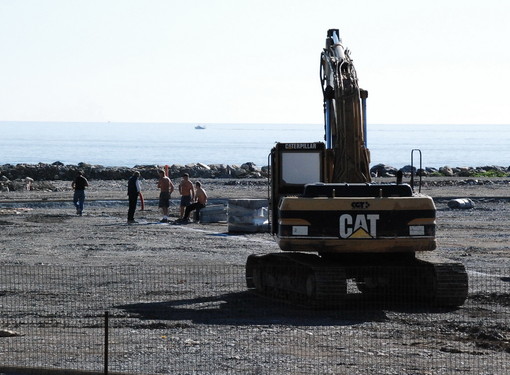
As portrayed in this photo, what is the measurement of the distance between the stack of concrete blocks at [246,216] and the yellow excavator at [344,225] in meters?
11.7

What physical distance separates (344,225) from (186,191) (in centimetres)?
1798

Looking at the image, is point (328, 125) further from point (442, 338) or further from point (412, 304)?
point (442, 338)

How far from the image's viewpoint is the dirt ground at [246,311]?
12211 mm

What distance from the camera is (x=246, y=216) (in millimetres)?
30656

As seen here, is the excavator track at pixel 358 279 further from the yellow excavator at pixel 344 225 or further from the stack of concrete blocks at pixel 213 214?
the stack of concrete blocks at pixel 213 214

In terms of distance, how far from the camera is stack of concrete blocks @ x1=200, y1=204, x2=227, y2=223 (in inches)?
1346

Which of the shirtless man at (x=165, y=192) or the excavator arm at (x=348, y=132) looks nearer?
the excavator arm at (x=348, y=132)

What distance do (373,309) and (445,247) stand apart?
1103cm

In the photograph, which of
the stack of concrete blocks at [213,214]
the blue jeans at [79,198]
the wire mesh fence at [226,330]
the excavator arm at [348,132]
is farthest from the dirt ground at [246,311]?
the blue jeans at [79,198]

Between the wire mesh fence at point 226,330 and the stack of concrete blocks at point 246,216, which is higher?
the stack of concrete blocks at point 246,216

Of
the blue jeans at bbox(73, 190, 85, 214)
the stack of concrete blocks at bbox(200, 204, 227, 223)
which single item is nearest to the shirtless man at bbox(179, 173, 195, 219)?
the stack of concrete blocks at bbox(200, 204, 227, 223)

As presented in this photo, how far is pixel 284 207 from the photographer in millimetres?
16266

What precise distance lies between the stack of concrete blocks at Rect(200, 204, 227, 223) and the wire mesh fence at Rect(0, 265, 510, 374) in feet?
46.4

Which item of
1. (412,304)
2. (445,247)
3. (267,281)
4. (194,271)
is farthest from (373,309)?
(445,247)
